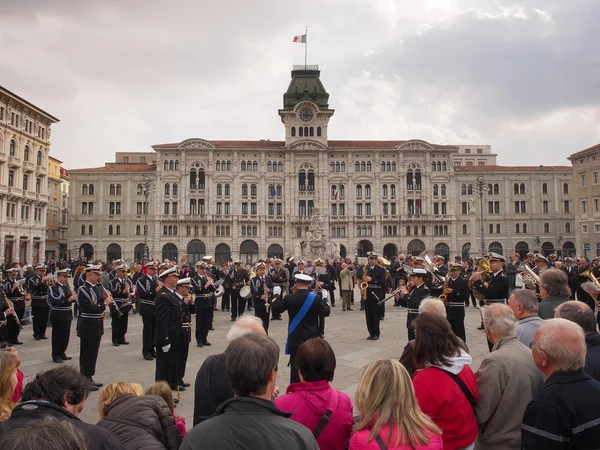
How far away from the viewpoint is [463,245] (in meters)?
64.5

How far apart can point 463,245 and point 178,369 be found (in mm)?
62417

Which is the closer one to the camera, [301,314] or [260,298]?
[301,314]

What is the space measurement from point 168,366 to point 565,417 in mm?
6493

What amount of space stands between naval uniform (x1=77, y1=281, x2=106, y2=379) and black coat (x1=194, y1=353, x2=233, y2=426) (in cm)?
535

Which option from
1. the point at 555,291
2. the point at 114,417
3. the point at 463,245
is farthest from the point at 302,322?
the point at 463,245

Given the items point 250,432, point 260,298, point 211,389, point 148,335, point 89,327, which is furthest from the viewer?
point 260,298

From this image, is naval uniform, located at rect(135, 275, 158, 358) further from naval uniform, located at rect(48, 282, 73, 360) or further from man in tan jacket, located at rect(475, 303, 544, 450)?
man in tan jacket, located at rect(475, 303, 544, 450)

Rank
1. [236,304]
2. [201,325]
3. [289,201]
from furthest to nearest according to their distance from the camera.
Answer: [289,201] → [236,304] → [201,325]

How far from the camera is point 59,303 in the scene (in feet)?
32.9

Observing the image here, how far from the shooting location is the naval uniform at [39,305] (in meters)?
13.1

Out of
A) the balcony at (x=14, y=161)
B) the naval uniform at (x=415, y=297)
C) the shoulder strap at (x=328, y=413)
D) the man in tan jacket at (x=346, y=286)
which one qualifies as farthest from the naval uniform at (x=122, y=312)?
the balcony at (x=14, y=161)

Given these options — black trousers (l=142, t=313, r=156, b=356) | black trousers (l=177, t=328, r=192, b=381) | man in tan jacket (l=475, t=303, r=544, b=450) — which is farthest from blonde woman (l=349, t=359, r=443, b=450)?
black trousers (l=142, t=313, r=156, b=356)

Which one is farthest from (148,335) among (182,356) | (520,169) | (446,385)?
(520,169)

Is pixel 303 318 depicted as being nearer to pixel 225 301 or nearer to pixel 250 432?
pixel 250 432
